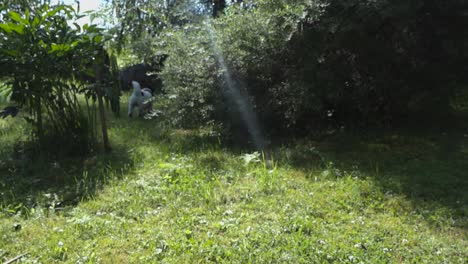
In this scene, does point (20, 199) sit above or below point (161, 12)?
below

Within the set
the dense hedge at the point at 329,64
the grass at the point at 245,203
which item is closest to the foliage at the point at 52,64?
the grass at the point at 245,203

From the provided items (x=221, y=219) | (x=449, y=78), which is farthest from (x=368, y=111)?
(x=221, y=219)

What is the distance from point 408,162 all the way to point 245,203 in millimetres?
2032

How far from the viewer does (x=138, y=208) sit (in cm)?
368

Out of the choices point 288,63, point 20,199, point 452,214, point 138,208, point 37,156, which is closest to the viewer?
point 452,214

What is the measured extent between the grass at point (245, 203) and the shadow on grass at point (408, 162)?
0.5 inches

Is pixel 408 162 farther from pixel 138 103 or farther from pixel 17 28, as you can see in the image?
pixel 138 103

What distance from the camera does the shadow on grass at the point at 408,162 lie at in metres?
3.74

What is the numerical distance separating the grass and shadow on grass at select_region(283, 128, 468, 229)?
13 millimetres

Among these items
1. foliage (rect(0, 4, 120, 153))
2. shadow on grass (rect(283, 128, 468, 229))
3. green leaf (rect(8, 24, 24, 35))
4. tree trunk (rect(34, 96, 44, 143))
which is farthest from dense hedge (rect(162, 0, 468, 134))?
green leaf (rect(8, 24, 24, 35))

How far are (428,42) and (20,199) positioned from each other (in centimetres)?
496

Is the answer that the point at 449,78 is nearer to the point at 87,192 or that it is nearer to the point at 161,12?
the point at 87,192

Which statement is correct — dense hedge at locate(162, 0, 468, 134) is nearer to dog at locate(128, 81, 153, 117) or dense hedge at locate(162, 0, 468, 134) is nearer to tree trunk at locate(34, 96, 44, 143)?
tree trunk at locate(34, 96, 44, 143)

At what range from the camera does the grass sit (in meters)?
2.90
